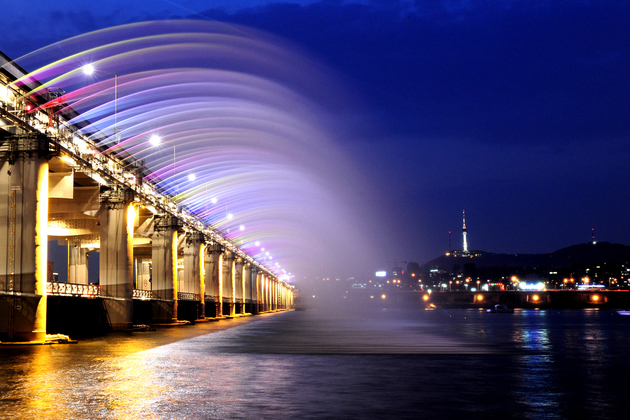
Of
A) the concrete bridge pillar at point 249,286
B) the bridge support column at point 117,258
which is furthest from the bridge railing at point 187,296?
the concrete bridge pillar at point 249,286

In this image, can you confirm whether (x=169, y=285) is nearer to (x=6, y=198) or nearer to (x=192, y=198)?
(x=192, y=198)

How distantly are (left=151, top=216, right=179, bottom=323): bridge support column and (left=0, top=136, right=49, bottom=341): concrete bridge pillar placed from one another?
109ft

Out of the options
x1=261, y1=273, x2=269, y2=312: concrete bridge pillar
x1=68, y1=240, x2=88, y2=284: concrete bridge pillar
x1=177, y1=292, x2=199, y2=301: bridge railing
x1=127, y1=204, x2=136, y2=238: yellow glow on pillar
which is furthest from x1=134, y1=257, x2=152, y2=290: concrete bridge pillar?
x1=127, y1=204, x2=136, y2=238: yellow glow on pillar

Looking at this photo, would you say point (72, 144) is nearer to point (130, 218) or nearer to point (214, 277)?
point (130, 218)

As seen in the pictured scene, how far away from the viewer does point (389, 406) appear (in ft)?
44.8

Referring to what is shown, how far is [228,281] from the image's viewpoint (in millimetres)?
123250

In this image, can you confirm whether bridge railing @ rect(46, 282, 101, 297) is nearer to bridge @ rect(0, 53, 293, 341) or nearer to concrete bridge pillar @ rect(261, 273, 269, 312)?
bridge @ rect(0, 53, 293, 341)

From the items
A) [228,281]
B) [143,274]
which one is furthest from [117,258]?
[143,274]

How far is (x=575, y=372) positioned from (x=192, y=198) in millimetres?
76143

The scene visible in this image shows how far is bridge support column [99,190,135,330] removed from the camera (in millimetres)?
55062

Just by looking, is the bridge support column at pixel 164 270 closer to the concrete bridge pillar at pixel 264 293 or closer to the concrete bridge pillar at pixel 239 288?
the concrete bridge pillar at pixel 239 288

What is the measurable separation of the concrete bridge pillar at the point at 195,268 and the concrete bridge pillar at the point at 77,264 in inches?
570

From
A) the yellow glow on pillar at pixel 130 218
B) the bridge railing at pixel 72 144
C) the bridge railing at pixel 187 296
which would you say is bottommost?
the bridge railing at pixel 187 296

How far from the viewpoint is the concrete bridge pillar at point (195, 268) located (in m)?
89.9
